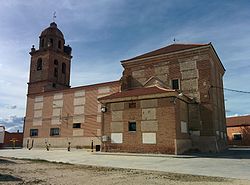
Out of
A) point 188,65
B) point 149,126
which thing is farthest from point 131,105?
point 188,65

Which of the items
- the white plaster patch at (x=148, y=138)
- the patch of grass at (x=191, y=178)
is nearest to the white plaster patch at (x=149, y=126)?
the white plaster patch at (x=148, y=138)

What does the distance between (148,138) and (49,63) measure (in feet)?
83.9

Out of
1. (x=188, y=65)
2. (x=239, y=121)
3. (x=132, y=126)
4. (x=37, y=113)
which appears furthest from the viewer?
(x=239, y=121)

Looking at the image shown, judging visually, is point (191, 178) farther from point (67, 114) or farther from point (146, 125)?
point (67, 114)

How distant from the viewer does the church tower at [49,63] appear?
133 feet

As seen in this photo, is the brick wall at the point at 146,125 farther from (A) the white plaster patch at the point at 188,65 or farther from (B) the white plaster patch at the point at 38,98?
(B) the white plaster patch at the point at 38,98

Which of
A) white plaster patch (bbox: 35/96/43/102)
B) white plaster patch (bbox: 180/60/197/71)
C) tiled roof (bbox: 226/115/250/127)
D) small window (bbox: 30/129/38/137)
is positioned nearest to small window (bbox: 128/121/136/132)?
white plaster patch (bbox: 180/60/197/71)

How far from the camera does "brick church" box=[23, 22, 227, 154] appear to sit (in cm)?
2135

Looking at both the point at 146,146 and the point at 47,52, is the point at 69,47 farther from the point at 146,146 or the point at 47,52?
the point at 146,146

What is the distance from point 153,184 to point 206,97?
1832 centimetres

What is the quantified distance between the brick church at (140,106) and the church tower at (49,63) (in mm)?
161

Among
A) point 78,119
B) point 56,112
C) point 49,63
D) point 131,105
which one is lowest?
point 78,119

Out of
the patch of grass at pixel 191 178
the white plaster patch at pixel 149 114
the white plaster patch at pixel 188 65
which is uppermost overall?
the white plaster patch at pixel 188 65

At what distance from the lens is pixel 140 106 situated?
22312 mm
